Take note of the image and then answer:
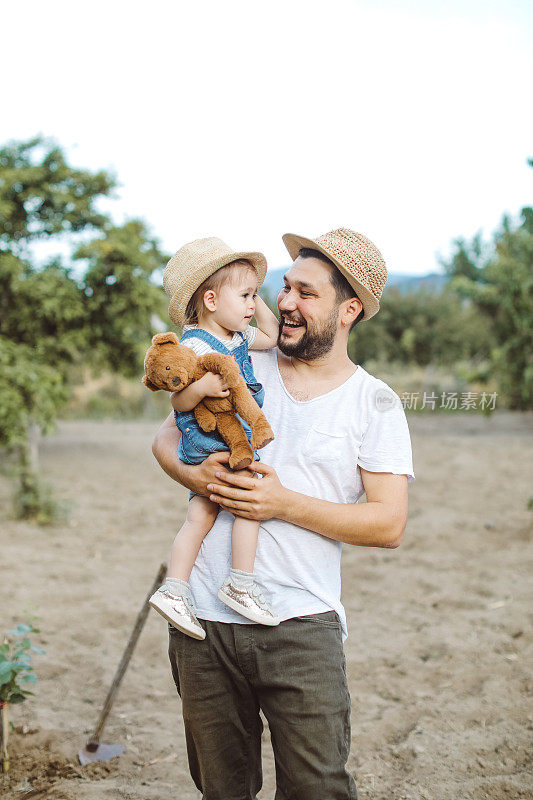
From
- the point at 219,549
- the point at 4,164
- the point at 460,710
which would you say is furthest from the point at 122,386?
the point at 219,549

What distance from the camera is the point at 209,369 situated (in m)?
2.19

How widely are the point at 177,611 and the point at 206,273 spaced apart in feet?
3.43

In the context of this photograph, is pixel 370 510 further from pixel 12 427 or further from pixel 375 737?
pixel 12 427

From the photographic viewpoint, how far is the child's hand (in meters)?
2.14

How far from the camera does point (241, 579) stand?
2.07m

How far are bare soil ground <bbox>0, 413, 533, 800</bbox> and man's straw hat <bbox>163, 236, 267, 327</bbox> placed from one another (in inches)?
→ 89.8

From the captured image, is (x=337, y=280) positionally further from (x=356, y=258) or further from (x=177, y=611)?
(x=177, y=611)

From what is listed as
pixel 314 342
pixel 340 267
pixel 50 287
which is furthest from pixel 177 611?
pixel 50 287

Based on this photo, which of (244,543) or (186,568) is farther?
(186,568)

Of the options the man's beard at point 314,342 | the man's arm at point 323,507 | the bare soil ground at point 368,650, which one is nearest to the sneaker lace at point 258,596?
the man's arm at point 323,507

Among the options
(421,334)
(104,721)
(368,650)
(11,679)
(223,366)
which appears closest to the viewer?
(223,366)

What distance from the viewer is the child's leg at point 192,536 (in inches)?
88.2

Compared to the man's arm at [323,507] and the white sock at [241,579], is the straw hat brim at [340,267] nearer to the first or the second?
the man's arm at [323,507]

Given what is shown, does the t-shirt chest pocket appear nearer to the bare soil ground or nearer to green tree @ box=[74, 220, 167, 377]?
the bare soil ground
